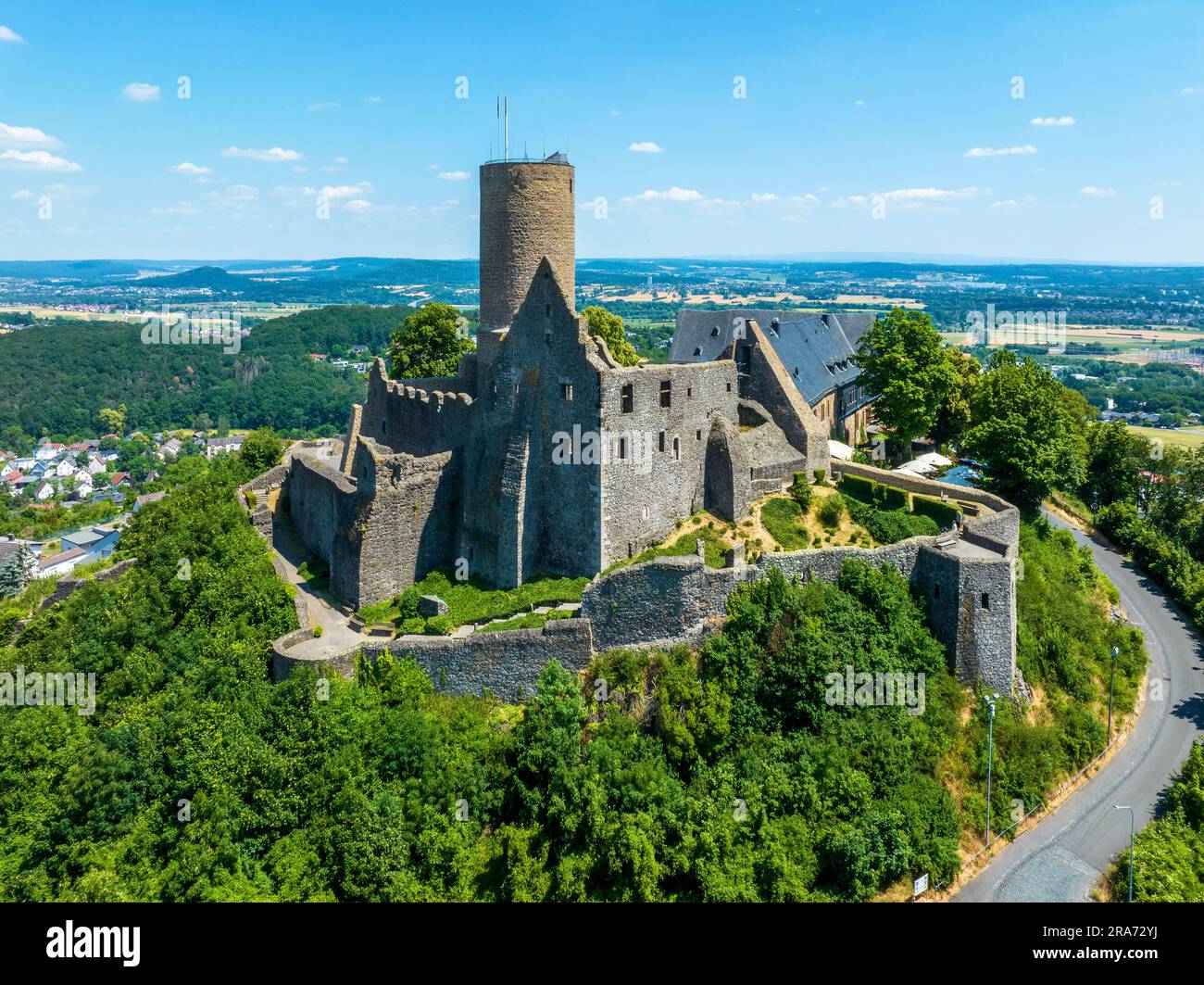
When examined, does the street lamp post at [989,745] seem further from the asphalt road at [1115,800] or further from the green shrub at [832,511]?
the green shrub at [832,511]

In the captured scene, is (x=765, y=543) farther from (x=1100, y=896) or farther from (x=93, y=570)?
(x=93, y=570)

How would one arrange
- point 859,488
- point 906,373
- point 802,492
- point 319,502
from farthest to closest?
point 906,373, point 319,502, point 859,488, point 802,492

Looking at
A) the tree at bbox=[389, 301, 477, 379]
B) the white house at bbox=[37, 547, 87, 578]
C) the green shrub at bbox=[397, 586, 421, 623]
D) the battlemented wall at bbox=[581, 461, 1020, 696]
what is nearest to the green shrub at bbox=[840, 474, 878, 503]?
the battlemented wall at bbox=[581, 461, 1020, 696]

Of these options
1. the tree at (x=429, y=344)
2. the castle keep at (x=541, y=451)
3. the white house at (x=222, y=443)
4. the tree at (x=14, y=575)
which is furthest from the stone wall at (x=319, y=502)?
the white house at (x=222, y=443)

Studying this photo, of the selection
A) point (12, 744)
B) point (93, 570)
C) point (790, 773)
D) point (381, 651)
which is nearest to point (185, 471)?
point (93, 570)

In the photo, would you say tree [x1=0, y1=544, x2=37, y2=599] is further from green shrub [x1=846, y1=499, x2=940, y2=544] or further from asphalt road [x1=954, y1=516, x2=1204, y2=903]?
asphalt road [x1=954, y1=516, x2=1204, y2=903]

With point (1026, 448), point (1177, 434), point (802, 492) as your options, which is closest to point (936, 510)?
point (802, 492)

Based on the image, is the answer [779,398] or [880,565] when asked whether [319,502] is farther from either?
[880,565]
